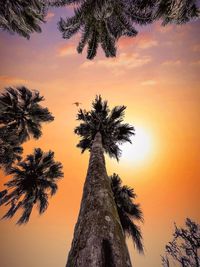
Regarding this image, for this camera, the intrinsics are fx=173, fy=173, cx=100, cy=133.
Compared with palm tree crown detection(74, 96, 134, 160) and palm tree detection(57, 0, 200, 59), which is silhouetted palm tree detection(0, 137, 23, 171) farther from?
palm tree detection(57, 0, 200, 59)

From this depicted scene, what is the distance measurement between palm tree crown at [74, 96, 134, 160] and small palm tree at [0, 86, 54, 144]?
397cm

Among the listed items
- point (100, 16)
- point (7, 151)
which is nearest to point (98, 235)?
point (100, 16)

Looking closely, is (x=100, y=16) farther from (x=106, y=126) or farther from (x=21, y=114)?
(x=21, y=114)

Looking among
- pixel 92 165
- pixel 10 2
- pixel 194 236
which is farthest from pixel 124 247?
pixel 194 236

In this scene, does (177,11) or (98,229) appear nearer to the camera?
(98,229)

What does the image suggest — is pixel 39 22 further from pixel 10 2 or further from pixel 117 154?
pixel 117 154

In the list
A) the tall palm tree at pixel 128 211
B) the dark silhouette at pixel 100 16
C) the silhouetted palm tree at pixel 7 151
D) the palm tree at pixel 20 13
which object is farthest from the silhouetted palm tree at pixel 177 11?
the silhouetted palm tree at pixel 7 151

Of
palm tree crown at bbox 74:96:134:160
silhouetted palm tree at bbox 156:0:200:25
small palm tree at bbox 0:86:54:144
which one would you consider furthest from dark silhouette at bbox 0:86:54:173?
silhouetted palm tree at bbox 156:0:200:25

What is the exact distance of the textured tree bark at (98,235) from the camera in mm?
2414

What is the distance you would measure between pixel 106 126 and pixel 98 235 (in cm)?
726

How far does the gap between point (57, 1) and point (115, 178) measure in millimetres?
9698

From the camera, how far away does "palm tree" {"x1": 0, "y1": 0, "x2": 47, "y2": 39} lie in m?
6.26

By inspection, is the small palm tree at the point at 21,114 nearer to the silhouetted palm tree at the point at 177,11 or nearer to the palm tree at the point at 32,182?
the palm tree at the point at 32,182

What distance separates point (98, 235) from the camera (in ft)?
9.11
